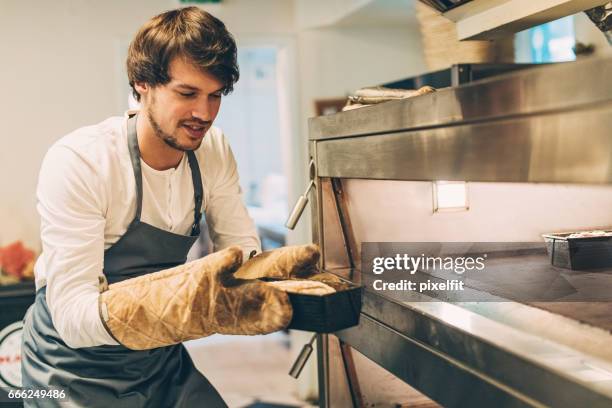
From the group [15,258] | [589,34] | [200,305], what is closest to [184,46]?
[200,305]

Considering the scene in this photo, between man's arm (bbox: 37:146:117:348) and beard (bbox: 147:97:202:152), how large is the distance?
0.17 meters

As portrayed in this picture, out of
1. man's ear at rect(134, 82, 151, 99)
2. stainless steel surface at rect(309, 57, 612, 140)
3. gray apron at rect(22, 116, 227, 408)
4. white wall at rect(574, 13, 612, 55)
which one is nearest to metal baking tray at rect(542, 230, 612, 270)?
stainless steel surface at rect(309, 57, 612, 140)

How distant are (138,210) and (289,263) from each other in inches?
19.4

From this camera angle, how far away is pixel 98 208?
1499 mm

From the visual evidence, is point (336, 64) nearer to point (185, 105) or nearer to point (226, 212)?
point (226, 212)

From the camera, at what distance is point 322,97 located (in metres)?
4.10

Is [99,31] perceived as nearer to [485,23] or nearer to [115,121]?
[115,121]

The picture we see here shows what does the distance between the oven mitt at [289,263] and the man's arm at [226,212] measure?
42 cm

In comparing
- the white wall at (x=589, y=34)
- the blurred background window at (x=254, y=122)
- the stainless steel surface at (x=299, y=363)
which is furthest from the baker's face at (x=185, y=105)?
the blurred background window at (x=254, y=122)

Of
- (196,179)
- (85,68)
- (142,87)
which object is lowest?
(196,179)

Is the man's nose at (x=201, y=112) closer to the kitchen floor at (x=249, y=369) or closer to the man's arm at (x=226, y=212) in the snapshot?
the man's arm at (x=226, y=212)

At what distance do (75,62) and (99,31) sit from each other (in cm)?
24

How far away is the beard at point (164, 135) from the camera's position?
1.55 metres

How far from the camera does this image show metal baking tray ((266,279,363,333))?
106 cm
